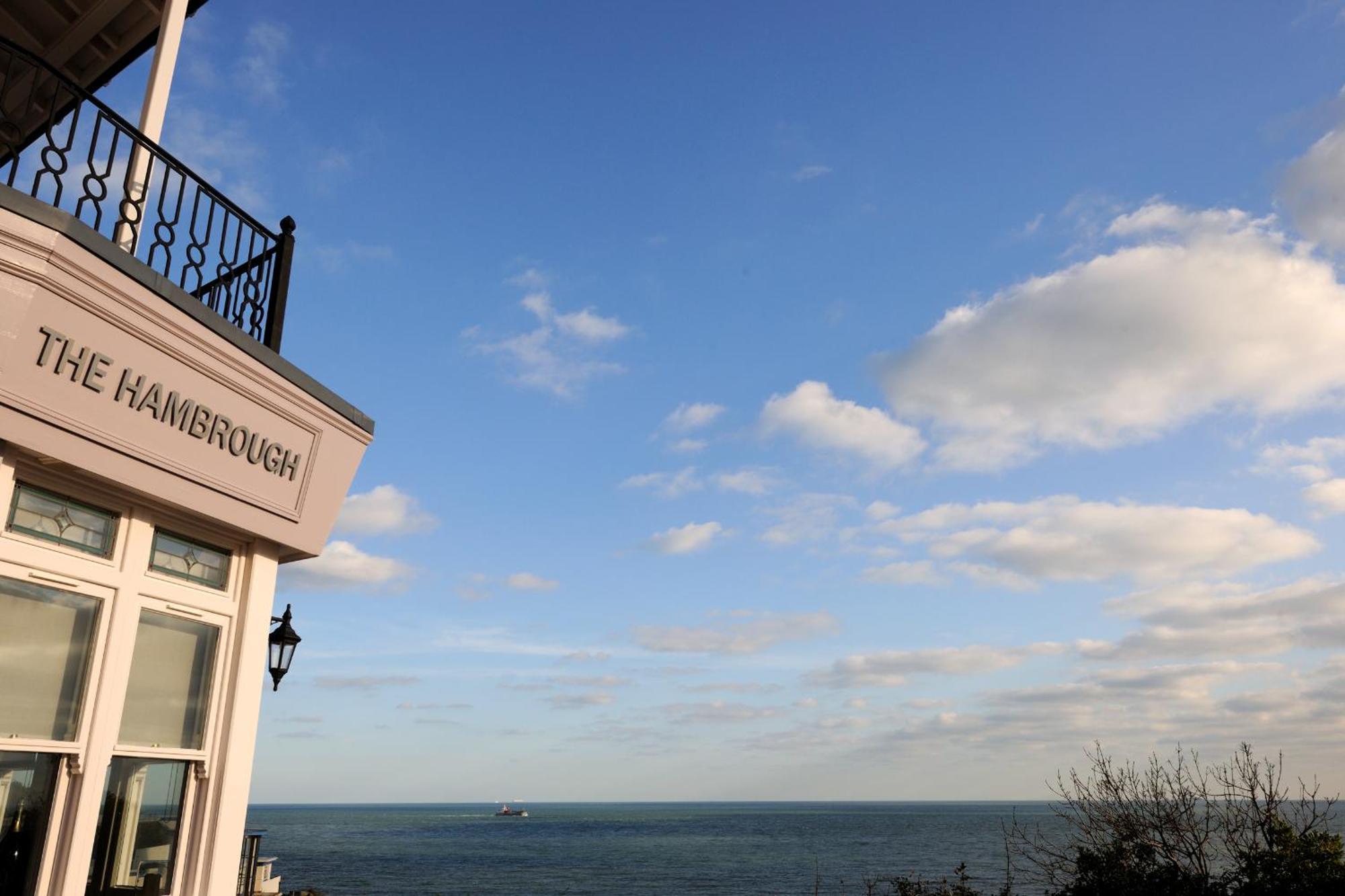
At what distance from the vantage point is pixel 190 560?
5.66m

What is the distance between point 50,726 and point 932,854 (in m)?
92.5

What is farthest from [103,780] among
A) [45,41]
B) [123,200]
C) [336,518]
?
[45,41]

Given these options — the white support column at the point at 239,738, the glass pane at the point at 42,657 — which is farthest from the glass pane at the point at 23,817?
the white support column at the point at 239,738

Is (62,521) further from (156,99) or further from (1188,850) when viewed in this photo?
(1188,850)

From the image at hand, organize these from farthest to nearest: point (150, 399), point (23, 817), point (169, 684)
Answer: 1. point (169, 684)
2. point (150, 399)
3. point (23, 817)

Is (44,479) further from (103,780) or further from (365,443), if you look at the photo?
(365,443)

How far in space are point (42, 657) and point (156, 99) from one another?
3.83m

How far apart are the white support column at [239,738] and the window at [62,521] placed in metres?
1.08

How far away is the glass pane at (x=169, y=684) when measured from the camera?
5207 millimetres

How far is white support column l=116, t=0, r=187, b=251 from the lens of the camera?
232 inches

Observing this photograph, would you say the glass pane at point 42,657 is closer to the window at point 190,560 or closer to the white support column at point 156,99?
the window at point 190,560

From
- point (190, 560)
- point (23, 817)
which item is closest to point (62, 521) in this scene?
point (190, 560)

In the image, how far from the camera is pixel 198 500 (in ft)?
18.1

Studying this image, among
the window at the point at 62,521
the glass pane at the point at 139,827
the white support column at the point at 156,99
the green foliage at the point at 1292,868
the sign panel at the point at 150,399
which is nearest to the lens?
the sign panel at the point at 150,399
